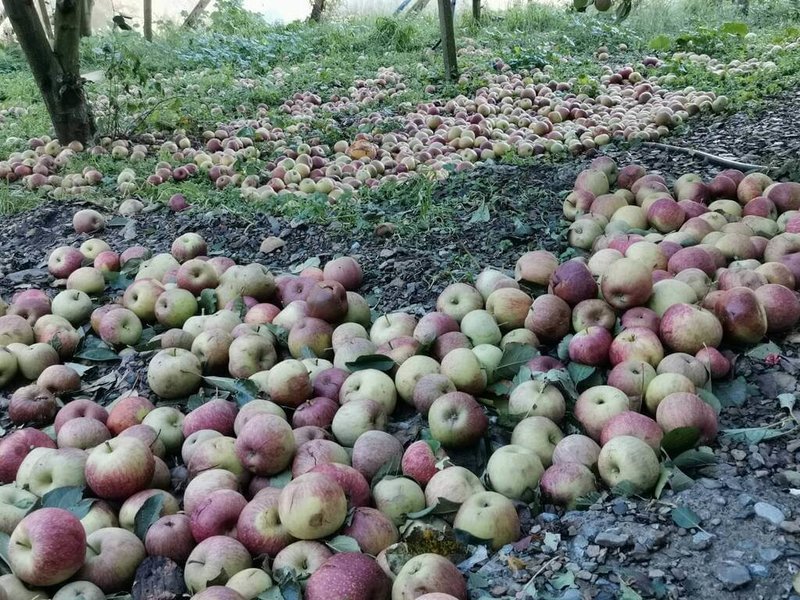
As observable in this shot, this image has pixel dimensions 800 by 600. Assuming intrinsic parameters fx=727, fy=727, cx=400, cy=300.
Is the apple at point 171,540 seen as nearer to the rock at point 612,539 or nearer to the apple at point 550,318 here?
the rock at point 612,539

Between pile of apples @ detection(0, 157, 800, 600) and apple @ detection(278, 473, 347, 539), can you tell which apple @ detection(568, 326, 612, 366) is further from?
apple @ detection(278, 473, 347, 539)

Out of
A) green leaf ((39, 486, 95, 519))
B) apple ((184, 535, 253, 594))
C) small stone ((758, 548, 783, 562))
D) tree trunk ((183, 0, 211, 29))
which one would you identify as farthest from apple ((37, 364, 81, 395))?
tree trunk ((183, 0, 211, 29))

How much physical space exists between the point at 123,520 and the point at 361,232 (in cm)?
301

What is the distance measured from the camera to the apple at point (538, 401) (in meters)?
3.00

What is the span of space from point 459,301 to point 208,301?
56.7 inches

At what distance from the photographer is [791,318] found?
3395mm

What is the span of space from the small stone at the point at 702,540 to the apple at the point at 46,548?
1.91m

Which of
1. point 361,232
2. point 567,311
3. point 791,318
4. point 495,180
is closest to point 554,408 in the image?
point 567,311

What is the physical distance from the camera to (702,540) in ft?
7.41

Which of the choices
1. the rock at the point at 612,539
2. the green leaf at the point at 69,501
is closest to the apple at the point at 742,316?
the rock at the point at 612,539

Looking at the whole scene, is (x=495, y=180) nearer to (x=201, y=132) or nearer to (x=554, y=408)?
(x=554, y=408)

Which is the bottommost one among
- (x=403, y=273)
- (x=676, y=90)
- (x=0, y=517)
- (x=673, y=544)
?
(x=673, y=544)

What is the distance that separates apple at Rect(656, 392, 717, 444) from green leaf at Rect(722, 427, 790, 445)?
78 mm

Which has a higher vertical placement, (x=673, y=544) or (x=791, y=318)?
(x=791, y=318)
